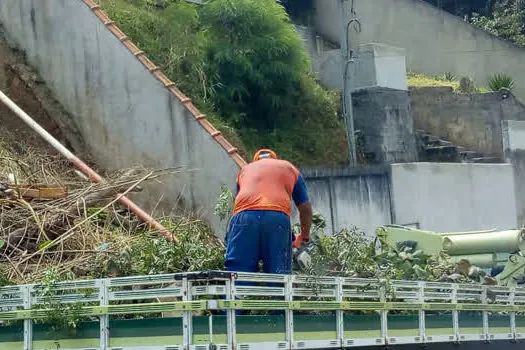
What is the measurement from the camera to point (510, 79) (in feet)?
75.5

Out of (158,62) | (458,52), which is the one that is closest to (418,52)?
(458,52)

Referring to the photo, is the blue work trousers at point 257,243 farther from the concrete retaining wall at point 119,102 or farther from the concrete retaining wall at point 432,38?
the concrete retaining wall at point 432,38

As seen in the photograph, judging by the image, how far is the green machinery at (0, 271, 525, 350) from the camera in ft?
20.5

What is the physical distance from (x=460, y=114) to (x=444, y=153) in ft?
4.33

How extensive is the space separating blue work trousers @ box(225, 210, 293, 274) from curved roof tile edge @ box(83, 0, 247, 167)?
5.16 metres

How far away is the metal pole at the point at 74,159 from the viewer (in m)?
11.3

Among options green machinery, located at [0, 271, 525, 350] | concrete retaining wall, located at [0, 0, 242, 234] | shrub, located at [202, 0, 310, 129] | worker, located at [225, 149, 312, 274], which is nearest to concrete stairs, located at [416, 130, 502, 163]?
shrub, located at [202, 0, 310, 129]

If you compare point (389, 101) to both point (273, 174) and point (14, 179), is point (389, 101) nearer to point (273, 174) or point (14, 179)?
point (14, 179)

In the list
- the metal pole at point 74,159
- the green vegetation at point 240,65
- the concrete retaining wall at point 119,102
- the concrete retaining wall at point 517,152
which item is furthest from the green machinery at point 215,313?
the concrete retaining wall at point 517,152

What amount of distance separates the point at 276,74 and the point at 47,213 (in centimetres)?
665

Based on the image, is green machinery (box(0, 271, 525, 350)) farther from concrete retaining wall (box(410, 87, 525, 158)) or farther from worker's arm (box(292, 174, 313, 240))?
concrete retaining wall (box(410, 87, 525, 158))

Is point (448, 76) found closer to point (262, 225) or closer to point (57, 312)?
point (262, 225)

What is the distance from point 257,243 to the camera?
770 centimetres

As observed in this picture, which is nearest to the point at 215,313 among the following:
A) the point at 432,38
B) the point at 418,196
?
the point at 418,196
